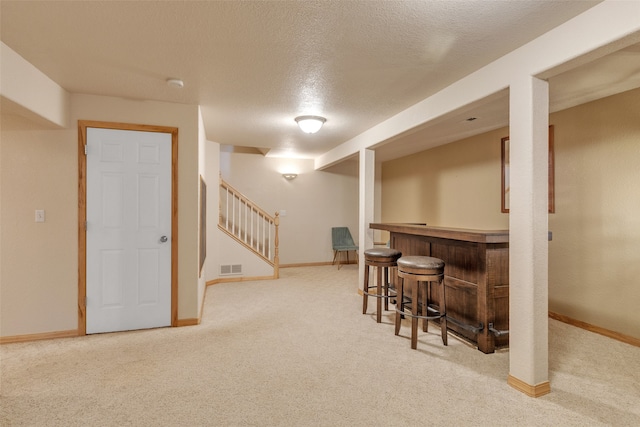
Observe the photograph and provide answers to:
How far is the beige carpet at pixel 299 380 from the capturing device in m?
1.96

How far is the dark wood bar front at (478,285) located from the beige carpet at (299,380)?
0.66 ft

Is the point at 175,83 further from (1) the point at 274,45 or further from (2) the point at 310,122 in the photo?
(2) the point at 310,122

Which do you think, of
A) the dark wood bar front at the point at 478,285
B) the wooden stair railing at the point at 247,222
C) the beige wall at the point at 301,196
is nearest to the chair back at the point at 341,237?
the beige wall at the point at 301,196

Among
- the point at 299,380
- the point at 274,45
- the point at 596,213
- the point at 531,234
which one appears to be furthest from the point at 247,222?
the point at 596,213

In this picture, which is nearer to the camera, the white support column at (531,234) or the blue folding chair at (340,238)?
the white support column at (531,234)

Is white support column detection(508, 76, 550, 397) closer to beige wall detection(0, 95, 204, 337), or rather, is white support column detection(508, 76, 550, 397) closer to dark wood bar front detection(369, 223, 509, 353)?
A: dark wood bar front detection(369, 223, 509, 353)

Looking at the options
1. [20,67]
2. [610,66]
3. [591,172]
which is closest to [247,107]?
[20,67]

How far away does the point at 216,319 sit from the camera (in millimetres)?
3723

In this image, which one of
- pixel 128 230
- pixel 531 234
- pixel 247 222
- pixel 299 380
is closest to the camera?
pixel 531 234

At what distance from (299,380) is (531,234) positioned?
1.92 meters

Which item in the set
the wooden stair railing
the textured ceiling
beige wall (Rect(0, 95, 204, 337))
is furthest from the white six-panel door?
the wooden stair railing

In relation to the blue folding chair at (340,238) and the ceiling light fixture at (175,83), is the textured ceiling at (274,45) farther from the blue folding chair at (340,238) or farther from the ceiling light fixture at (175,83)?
the blue folding chair at (340,238)

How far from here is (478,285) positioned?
2.93 meters

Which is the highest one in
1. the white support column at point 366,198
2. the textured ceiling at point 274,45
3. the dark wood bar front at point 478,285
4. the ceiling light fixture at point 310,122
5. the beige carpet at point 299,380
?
the textured ceiling at point 274,45
